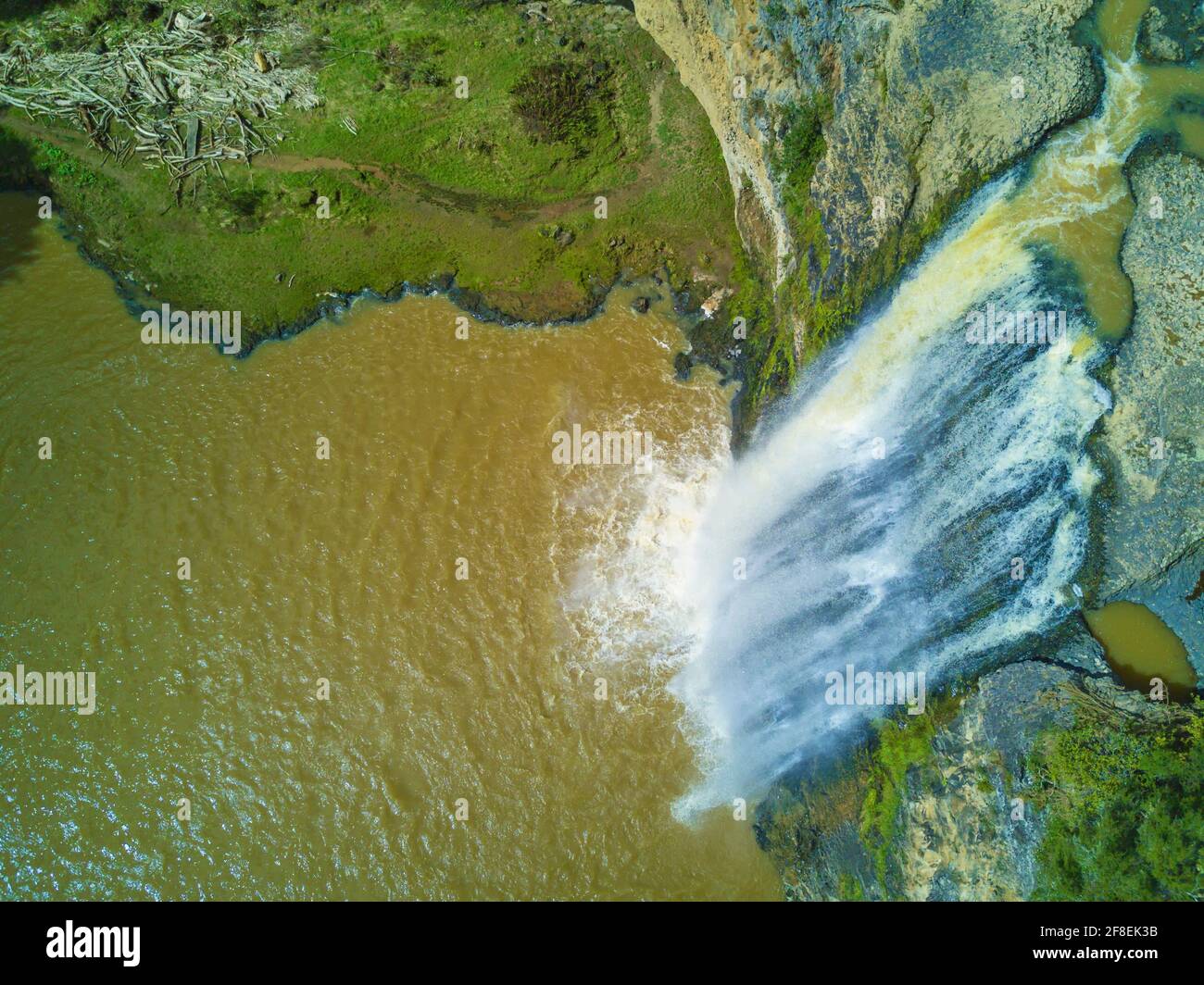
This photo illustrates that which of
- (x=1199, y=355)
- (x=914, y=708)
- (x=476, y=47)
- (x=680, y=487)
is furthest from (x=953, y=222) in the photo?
(x=476, y=47)

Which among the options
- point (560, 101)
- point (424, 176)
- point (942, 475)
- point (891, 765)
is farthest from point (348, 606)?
point (560, 101)

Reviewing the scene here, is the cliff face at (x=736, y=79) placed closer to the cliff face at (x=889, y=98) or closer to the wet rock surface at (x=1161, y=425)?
the cliff face at (x=889, y=98)

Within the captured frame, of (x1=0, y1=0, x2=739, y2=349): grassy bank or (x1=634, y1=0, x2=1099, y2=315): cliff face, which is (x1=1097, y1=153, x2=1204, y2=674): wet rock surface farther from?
(x1=0, y1=0, x2=739, y2=349): grassy bank

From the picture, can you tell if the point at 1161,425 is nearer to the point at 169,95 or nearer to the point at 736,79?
the point at 736,79

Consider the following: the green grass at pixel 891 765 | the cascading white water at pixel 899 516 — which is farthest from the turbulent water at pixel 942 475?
the green grass at pixel 891 765

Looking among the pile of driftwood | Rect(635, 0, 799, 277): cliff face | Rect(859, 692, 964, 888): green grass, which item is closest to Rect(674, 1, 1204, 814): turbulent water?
Rect(859, 692, 964, 888): green grass

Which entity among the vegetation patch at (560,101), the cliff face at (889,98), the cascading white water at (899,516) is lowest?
the cascading white water at (899,516)
